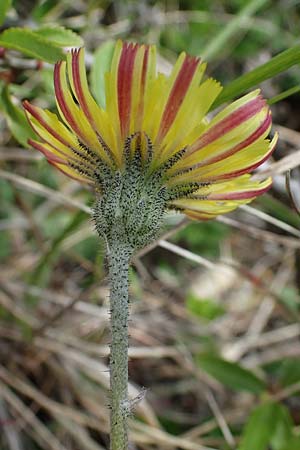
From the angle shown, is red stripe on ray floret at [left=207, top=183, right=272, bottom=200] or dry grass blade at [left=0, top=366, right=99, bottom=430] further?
dry grass blade at [left=0, top=366, right=99, bottom=430]

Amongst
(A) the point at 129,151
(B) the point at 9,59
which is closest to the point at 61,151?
(A) the point at 129,151

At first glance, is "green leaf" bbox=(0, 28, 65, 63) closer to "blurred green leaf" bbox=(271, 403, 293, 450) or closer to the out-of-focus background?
the out-of-focus background

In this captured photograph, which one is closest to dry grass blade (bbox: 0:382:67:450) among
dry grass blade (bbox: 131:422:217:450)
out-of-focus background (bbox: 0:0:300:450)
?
out-of-focus background (bbox: 0:0:300:450)

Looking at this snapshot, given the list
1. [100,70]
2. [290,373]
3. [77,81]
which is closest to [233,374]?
[290,373]

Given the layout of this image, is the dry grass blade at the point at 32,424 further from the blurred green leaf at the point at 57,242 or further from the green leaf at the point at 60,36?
the green leaf at the point at 60,36

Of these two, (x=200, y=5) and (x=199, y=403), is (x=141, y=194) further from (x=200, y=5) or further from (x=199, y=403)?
(x=200, y=5)

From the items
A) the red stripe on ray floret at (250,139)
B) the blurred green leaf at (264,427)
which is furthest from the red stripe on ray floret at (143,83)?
the blurred green leaf at (264,427)
